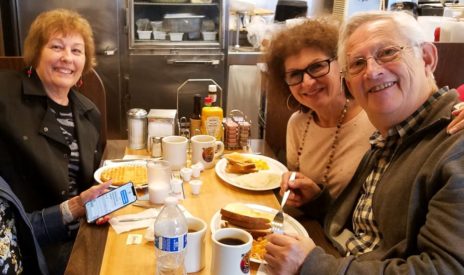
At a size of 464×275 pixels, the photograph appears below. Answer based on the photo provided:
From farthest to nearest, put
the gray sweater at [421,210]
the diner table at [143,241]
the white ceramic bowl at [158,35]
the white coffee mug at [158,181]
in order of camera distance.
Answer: the white ceramic bowl at [158,35]
the white coffee mug at [158,181]
the diner table at [143,241]
the gray sweater at [421,210]

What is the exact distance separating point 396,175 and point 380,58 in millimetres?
286

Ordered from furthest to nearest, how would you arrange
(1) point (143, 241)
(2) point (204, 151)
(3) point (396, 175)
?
(2) point (204, 151) < (1) point (143, 241) < (3) point (396, 175)

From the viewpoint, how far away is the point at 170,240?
871 millimetres

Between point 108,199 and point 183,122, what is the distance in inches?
30.0

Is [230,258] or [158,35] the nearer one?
[230,258]

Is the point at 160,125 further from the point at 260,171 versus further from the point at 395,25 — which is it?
the point at 395,25

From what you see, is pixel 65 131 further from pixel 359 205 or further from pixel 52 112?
pixel 359 205

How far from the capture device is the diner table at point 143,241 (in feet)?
3.21

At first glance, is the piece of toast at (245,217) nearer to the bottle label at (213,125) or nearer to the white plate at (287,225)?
the white plate at (287,225)

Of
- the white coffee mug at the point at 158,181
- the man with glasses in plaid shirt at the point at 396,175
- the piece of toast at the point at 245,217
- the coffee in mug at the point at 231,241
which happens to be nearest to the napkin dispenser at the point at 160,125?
the white coffee mug at the point at 158,181

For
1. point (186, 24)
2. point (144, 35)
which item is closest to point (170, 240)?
point (144, 35)

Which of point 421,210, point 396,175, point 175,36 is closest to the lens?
point 421,210

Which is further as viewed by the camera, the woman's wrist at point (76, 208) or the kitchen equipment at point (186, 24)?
the kitchen equipment at point (186, 24)

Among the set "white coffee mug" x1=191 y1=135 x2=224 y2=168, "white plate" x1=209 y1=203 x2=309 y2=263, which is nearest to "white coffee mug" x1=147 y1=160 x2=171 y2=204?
"white plate" x1=209 y1=203 x2=309 y2=263
